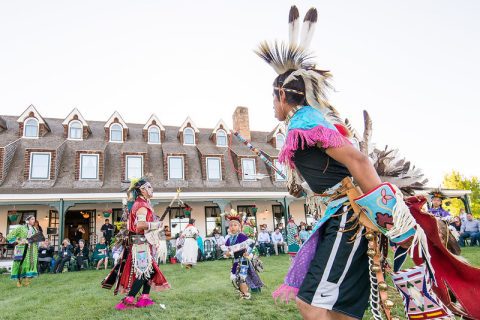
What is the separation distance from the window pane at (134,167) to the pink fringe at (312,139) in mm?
18912

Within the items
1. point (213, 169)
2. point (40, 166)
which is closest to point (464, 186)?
point (213, 169)

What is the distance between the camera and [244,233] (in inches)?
303

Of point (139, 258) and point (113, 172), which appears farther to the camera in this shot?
point (113, 172)

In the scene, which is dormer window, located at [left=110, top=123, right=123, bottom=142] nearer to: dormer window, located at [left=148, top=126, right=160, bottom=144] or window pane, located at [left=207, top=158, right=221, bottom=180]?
dormer window, located at [left=148, top=126, right=160, bottom=144]

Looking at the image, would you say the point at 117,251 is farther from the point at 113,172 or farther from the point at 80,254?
the point at 113,172

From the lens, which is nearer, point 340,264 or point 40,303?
point 340,264

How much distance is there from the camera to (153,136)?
22.9 metres

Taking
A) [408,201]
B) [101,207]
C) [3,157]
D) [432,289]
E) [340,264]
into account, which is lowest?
[432,289]

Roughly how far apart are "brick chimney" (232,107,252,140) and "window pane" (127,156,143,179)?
314 inches

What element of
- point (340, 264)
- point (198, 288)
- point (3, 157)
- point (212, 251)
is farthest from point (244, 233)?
point (3, 157)

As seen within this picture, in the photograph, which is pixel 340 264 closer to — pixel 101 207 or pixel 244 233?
pixel 244 233

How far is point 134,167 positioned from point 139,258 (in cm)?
1521

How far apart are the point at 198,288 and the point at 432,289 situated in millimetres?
6664

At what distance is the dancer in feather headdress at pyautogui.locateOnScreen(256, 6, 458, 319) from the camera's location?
1933 millimetres
